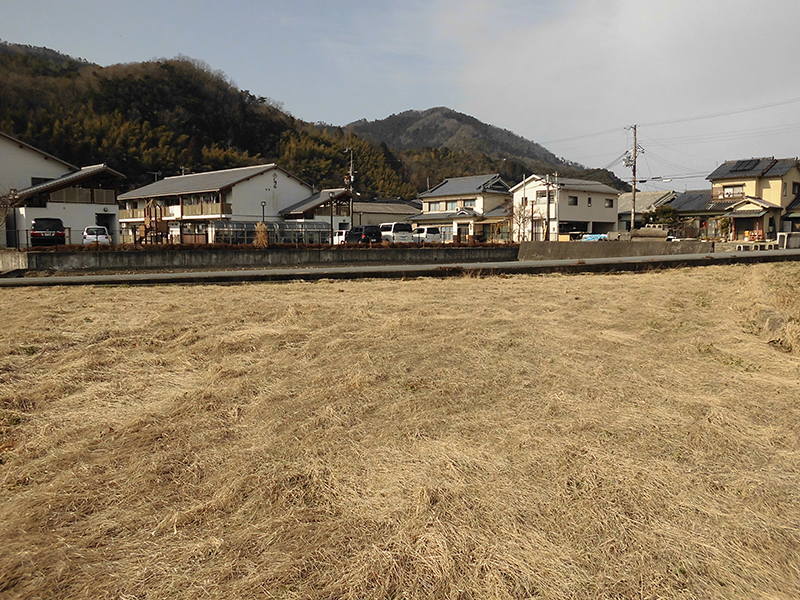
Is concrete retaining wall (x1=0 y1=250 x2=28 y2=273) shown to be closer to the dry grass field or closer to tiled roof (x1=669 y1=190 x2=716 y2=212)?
the dry grass field

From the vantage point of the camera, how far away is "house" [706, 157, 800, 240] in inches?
1529

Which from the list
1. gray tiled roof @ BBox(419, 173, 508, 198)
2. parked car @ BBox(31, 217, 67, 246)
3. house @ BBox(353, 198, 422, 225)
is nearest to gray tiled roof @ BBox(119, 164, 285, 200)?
house @ BBox(353, 198, 422, 225)

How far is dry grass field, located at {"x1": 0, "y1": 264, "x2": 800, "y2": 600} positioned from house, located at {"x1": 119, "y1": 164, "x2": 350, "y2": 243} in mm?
28197

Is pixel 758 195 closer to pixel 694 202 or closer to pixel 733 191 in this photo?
pixel 733 191

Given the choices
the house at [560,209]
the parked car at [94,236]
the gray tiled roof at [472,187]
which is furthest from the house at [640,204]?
the parked car at [94,236]

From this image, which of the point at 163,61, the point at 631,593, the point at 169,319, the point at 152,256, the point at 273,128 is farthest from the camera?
the point at 163,61

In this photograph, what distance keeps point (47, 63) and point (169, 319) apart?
7511 cm

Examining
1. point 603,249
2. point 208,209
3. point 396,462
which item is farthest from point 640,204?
point 396,462

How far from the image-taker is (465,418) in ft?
14.9

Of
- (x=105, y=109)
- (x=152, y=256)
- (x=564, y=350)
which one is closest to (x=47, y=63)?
(x=105, y=109)

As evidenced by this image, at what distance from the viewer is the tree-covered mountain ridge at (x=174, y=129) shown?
51656 millimetres

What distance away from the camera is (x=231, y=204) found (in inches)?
1419

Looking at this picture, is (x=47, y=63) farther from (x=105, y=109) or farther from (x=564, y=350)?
(x=564, y=350)

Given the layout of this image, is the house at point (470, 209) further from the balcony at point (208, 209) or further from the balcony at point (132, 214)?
the balcony at point (132, 214)
